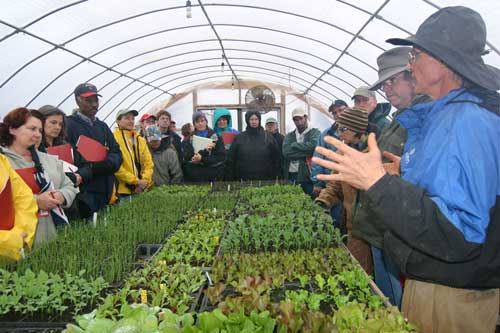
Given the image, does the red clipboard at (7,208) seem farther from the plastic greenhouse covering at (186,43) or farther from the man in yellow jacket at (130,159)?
the plastic greenhouse covering at (186,43)

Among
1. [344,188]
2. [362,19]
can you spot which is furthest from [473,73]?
[362,19]

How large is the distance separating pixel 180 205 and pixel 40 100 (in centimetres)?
831

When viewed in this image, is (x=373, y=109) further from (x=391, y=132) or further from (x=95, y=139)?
(x=95, y=139)

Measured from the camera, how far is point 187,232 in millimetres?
3113

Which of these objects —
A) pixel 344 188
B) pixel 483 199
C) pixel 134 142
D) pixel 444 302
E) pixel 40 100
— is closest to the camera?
pixel 483 199

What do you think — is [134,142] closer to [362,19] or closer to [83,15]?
[83,15]

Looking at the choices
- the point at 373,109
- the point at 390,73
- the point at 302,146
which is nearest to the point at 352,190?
the point at 373,109

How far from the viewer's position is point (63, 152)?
3.67 metres

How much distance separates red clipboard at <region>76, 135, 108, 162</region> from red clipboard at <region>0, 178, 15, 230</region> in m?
1.69

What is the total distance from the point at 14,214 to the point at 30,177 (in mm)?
497

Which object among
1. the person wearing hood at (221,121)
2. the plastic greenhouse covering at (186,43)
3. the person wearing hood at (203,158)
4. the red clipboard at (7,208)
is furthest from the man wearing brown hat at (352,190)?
the plastic greenhouse covering at (186,43)

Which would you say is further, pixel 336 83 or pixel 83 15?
pixel 336 83

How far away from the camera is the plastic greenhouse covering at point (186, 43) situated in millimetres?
7742

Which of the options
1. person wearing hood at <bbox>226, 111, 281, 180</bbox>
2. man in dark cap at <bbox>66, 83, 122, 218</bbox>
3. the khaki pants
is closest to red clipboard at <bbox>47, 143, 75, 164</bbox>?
man in dark cap at <bbox>66, 83, 122, 218</bbox>
